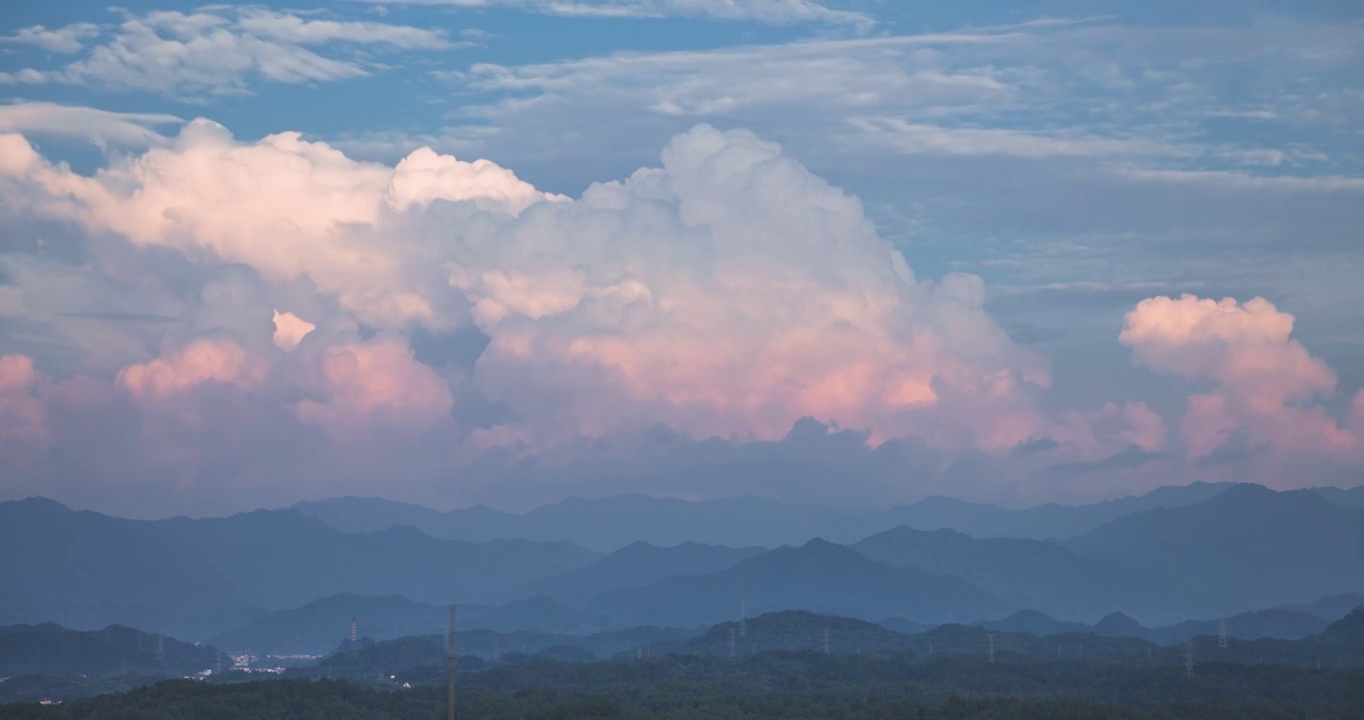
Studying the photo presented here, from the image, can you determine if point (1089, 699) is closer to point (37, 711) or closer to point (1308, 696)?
point (1308, 696)

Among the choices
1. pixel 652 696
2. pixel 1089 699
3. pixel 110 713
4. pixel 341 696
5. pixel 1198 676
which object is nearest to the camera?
pixel 110 713

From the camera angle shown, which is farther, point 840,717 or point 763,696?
point 763,696

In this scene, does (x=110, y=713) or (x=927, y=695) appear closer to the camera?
(x=110, y=713)

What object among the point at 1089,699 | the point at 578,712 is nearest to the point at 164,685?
the point at 578,712

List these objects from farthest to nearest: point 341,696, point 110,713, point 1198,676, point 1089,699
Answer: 1. point 1198,676
2. point 341,696
3. point 1089,699
4. point 110,713

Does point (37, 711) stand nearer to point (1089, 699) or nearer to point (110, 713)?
point (110, 713)

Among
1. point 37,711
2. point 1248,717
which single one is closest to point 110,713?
point 37,711

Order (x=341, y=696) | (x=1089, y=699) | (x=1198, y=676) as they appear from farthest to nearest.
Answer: (x=1198, y=676) → (x=341, y=696) → (x=1089, y=699)
